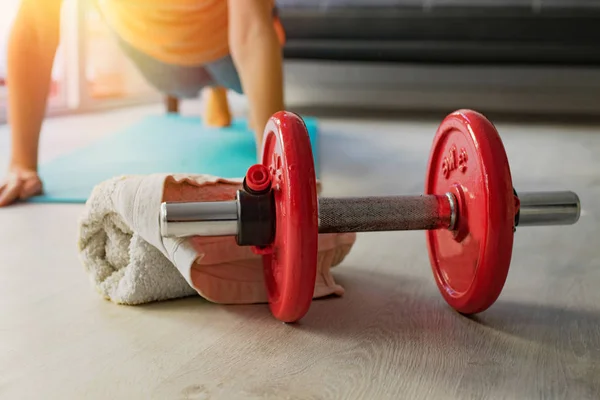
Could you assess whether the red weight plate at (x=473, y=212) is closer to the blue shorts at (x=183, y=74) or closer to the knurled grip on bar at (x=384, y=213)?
the knurled grip on bar at (x=384, y=213)

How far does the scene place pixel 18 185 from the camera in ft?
3.96

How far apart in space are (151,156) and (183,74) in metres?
0.25

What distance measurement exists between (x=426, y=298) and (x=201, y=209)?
1.01 feet

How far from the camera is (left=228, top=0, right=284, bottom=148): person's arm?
1.15 meters

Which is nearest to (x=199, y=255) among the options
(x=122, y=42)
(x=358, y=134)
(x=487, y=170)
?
(x=487, y=170)

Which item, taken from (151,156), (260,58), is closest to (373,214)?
(260,58)

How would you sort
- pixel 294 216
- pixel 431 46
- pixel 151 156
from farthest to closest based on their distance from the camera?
pixel 431 46
pixel 151 156
pixel 294 216

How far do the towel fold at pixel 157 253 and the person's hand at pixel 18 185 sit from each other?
0.48 meters

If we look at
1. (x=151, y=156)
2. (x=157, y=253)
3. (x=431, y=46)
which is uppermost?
(x=431, y=46)

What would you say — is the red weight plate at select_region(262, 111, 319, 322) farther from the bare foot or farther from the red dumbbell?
the bare foot

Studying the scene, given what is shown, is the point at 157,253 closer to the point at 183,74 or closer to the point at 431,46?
the point at 183,74

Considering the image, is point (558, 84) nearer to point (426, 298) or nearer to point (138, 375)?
point (426, 298)

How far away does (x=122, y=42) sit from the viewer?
1.64m

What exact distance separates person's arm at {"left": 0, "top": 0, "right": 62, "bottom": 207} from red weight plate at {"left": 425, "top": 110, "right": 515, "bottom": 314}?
31.8 inches
